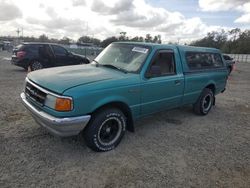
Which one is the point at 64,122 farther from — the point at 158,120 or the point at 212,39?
the point at 212,39

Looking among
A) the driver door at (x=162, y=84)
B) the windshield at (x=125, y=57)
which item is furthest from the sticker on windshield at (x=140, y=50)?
the driver door at (x=162, y=84)

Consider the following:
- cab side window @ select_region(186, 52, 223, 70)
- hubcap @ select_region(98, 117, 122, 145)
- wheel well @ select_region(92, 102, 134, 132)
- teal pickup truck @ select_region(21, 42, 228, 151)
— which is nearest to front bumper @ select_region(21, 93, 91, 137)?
teal pickup truck @ select_region(21, 42, 228, 151)

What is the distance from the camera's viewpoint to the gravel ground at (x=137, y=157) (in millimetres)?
3213

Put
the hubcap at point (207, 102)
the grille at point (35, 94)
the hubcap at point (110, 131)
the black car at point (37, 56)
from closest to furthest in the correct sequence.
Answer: the grille at point (35, 94) < the hubcap at point (110, 131) < the hubcap at point (207, 102) < the black car at point (37, 56)

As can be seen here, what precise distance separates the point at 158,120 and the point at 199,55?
6.38 feet

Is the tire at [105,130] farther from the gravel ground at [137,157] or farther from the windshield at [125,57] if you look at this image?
the windshield at [125,57]

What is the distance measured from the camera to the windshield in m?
4.44

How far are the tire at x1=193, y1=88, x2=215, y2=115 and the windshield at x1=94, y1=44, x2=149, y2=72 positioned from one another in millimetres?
2402

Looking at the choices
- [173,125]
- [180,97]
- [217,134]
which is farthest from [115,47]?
[217,134]

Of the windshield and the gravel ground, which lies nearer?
the gravel ground

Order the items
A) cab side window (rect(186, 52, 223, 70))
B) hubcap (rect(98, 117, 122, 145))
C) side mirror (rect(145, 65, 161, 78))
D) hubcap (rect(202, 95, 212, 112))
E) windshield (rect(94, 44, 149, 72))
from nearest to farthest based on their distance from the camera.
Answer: hubcap (rect(98, 117, 122, 145))
side mirror (rect(145, 65, 161, 78))
windshield (rect(94, 44, 149, 72))
cab side window (rect(186, 52, 223, 70))
hubcap (rect(202, 95, 212, 112))

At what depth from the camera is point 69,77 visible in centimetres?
383

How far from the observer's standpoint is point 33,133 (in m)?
4.44

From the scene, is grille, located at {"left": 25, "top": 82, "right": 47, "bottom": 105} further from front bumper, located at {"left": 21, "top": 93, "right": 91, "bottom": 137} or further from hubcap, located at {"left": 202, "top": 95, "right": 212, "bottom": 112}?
hubcap, located at {"left": 202, "top": 95, "right": 212, "bottom": 112}
